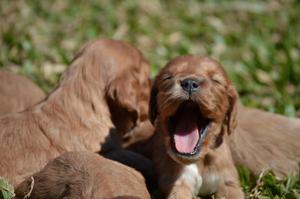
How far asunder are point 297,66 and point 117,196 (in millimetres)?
5389

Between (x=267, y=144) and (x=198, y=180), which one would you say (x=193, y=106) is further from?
(x=267, y=144)

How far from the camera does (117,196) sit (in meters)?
5.81

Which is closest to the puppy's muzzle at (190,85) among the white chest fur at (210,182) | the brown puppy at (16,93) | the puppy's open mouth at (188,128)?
the puppy's open mouth at (188,128)

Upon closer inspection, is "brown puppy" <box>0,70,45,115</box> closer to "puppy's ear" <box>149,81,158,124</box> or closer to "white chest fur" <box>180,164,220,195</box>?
"puppy's ear" <box>149,81,158,124</box>

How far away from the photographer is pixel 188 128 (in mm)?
6859

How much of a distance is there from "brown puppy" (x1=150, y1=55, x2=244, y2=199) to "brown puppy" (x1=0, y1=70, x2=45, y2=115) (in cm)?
217

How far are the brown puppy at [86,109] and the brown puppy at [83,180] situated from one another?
0.55m

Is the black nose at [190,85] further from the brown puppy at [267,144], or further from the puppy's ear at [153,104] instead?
the brown puppy at [267,144]

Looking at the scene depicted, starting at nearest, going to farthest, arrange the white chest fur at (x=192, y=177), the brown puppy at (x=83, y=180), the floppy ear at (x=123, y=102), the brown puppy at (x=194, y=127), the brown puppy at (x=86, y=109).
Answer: the brown puppy at (x=83, y=180), the brown puppy at (x=194, y=127), the white chest fur at (x=192, y=177), the brown puppy at (x=86, y=109), the floppy ear at (x=123, y=102)

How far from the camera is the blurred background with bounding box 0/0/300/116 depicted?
1021 centimetres

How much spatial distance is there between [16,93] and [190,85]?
118 inches

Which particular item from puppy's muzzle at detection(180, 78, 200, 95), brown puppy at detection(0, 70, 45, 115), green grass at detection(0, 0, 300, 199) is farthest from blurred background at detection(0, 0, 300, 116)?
puppy's muzzle at detection(180, 78, 200, 95)

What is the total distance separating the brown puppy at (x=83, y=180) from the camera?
5.96 meters

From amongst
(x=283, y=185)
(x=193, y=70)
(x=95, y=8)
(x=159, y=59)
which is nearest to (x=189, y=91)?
(x=193, y=70)
